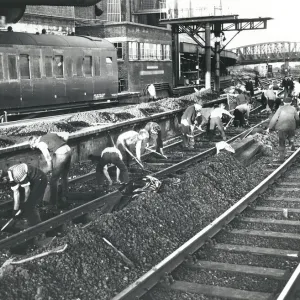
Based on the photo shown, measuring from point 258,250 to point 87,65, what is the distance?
1504 cm

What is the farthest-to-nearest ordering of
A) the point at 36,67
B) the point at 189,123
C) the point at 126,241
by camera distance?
the point at 36,67
the point at 189,123
the point at 126,241

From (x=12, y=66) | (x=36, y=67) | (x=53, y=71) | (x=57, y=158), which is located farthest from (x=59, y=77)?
(x=57, y=158)

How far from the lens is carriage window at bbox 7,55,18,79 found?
15.9 metres

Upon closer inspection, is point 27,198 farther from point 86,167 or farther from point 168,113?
point 168,113

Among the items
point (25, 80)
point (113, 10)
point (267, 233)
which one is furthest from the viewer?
point (113, 10)

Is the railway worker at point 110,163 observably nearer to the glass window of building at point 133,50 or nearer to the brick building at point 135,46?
the brick building at point 135,46

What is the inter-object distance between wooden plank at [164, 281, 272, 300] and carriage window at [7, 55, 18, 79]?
39.7ft

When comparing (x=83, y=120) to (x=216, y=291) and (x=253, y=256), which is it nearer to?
(x=253, y=256)

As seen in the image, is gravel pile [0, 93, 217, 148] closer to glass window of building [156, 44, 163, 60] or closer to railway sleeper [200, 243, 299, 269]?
railway sleeper [200, 243, 299, 269]

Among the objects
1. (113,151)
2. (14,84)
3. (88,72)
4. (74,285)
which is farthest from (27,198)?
(88,72)

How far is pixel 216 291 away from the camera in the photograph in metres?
5.48

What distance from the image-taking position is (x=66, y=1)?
6.54 meters

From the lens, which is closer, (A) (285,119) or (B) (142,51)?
(A) (285,119)

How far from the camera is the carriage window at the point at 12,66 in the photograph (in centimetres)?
1595
